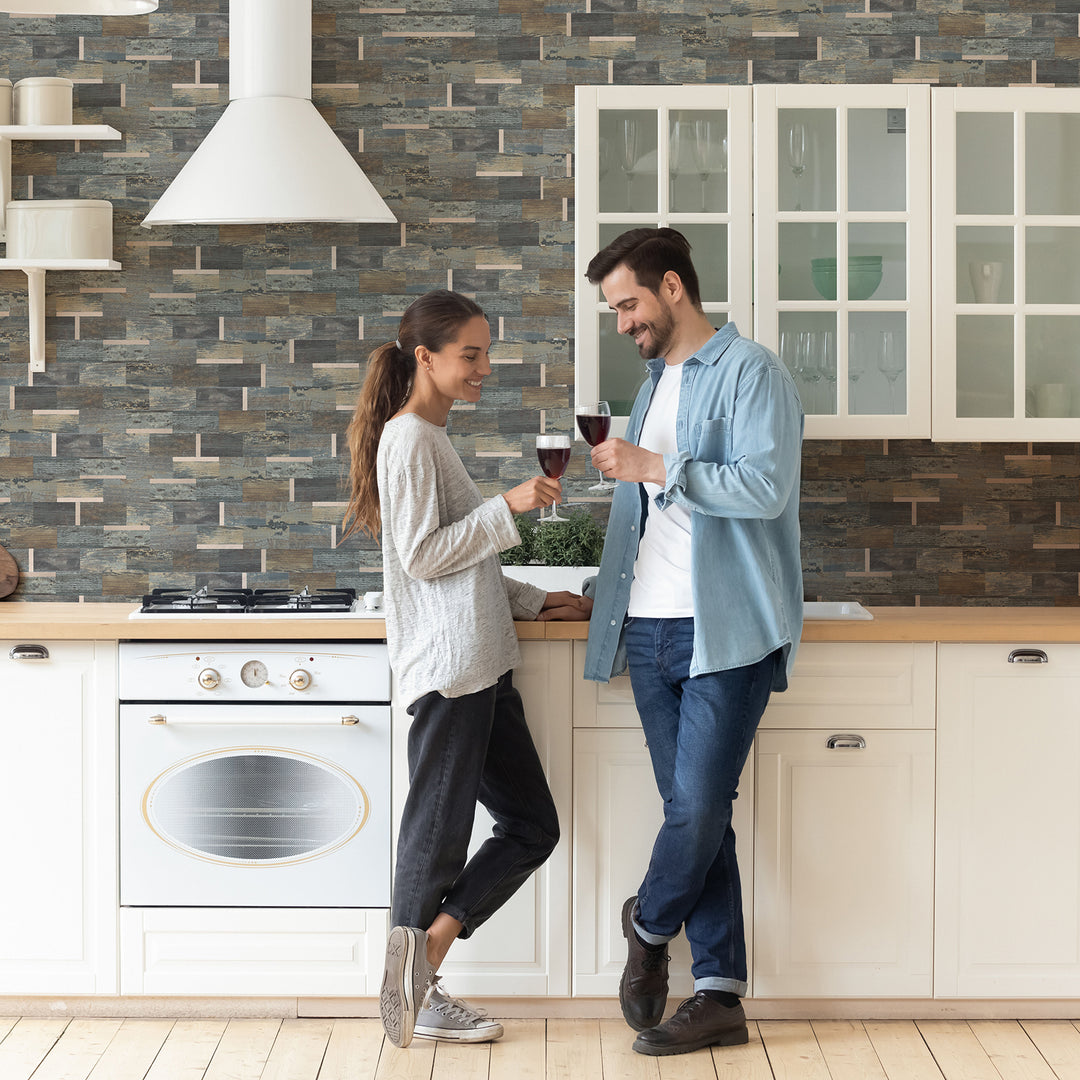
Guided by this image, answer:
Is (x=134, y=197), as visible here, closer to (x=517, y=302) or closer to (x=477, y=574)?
(x=517, y=302)

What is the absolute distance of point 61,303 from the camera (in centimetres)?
319

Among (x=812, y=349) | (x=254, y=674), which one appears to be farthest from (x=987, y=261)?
(x=254, y=674)

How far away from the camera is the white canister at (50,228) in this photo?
3027mm

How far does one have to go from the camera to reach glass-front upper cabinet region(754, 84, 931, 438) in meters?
2.78

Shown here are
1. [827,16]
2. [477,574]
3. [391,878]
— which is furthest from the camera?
[827,16]

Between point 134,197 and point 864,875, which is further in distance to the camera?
point 134,197

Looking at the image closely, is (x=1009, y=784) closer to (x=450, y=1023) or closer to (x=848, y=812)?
(x=848, y=812)

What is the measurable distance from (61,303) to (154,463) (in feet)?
1.62

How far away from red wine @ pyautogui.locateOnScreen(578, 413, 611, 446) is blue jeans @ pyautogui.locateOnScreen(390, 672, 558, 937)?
1.77ft

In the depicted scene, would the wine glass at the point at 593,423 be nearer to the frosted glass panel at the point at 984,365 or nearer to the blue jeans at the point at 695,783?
the blue jeans at the point at 695,783

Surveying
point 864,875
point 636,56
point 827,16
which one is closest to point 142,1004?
point 864,875

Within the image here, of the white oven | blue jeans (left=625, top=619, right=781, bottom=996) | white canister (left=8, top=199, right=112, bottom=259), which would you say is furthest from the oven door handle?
white canister (left=8, top=199, right=112, bottom=259)

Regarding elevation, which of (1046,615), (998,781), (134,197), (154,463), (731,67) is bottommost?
(998,781)

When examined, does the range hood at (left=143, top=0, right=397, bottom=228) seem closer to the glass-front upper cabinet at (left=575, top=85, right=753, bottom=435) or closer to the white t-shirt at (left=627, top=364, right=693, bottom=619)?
the glass-front upper cabinet at (left=575, top=85, right=753, bottom=435)
